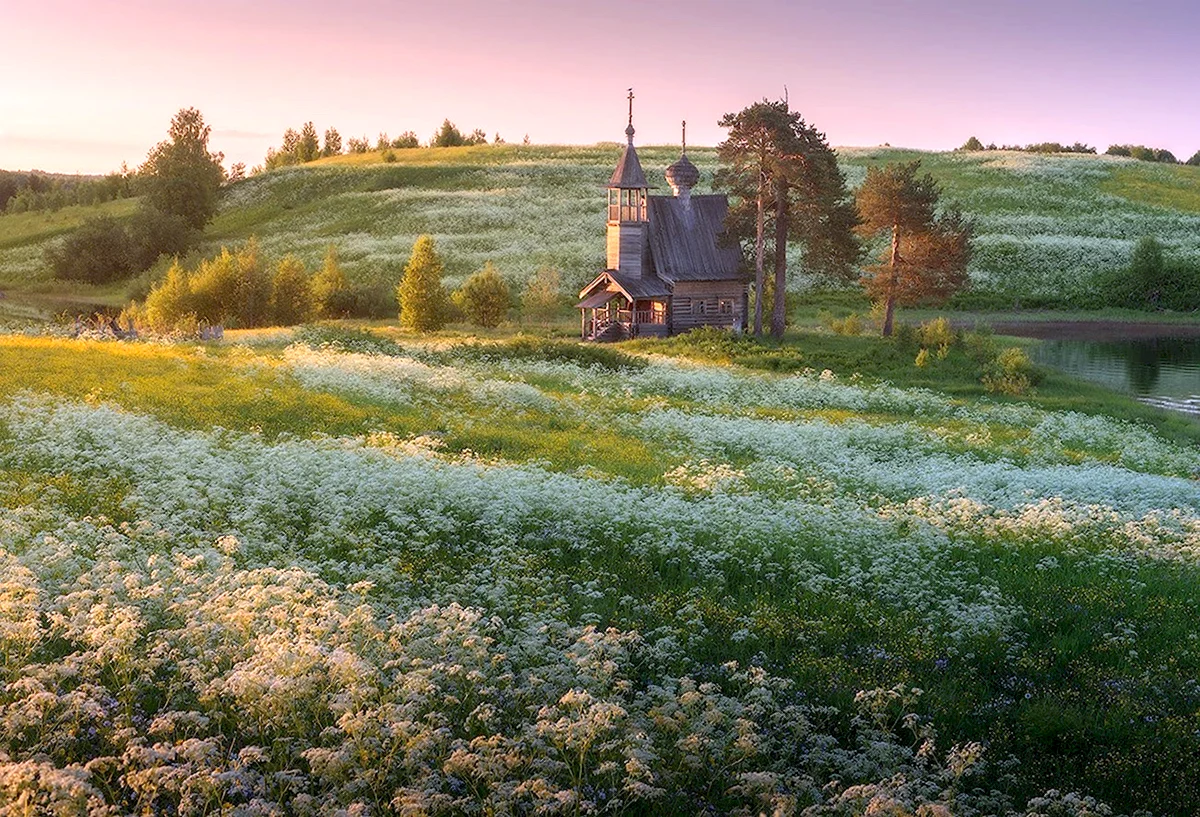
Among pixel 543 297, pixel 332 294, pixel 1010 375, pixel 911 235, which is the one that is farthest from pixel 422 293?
pixel 1010 375

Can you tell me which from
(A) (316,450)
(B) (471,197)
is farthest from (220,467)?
(B) (471,197)

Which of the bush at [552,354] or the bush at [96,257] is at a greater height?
the bush at [96,257]

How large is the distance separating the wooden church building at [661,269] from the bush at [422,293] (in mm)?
9270

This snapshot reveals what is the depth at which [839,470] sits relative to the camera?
2258cm

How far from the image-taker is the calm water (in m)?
46.8

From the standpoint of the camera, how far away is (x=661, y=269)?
57.8 meters

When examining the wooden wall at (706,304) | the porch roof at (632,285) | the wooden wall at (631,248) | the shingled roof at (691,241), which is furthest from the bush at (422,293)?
the wooden wall at (706,304)

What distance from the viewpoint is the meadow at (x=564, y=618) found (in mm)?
8750

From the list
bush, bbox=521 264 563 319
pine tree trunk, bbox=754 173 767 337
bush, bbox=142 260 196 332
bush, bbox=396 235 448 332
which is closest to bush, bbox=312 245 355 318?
bush, bbox=142 260 196 332

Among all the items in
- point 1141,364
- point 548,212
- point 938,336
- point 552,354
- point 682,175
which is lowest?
point 1141,364

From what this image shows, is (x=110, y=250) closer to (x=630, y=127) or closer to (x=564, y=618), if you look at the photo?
(x=630, y=127)

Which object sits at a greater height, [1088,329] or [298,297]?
[298,297]

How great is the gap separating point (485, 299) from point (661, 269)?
499 inches

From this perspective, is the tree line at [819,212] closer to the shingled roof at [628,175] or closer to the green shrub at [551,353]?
the shingled roof at [628,175]
